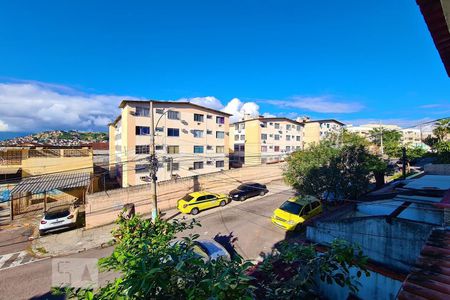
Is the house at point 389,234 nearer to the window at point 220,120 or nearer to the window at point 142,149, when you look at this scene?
the window at point 142,149

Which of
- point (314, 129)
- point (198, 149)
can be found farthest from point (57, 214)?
point (314, 129)

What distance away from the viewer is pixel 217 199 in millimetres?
19859

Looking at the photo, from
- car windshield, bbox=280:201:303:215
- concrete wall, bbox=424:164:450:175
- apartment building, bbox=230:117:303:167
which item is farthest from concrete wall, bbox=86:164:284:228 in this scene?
apartment building, bbox=230:117:303:167

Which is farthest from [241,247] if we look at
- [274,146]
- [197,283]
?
[274,146]

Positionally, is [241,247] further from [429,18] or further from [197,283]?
[429,18]

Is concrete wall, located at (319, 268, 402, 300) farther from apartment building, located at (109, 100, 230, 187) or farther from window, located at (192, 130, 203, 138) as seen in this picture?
window, located at (192, 130, 203, 138)

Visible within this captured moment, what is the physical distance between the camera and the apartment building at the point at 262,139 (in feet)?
136

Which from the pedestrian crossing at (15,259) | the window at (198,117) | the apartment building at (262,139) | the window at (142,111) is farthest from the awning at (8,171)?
the apartment building at (262,139)

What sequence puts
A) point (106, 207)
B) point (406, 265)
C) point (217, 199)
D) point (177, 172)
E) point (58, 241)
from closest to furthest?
point (406, 265) → point (58, 241) → point (106, 207) → point (217, 199) → point (177, 172)

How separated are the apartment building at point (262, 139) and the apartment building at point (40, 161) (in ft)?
85.1

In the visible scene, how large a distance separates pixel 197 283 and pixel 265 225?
1460cm

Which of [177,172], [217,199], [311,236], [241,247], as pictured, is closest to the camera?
[311,236]

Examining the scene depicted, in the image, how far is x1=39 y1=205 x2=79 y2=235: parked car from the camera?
1493cm

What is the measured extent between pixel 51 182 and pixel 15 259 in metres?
9.12
